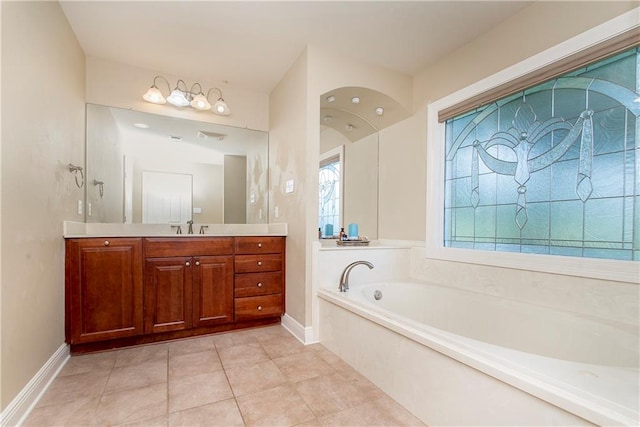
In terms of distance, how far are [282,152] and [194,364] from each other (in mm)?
1898

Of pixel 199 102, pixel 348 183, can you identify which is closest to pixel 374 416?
pixel 348 183

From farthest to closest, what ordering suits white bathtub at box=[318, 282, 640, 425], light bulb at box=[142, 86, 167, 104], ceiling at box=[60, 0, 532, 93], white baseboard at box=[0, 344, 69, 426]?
light bulb at box=[142, 86, 167, 104] < ceiling at box=[60, 0, 532, 93] < white baseboard at box=[0, 344, 69, 426] < white bathtub at box=[318, 282, 640, 425]

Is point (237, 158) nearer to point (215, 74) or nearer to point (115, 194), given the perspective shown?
point (215, 74)

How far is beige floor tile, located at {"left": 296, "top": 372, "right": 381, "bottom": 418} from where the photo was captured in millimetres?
1490

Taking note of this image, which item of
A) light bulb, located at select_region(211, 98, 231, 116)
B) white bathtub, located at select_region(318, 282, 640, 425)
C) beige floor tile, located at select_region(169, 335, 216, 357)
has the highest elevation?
light bulb, located at select_region(211, 98, 231, 116)

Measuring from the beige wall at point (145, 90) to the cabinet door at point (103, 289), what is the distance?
4.30ft

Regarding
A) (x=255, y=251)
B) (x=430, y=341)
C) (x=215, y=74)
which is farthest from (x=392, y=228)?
(x=215, y=74)

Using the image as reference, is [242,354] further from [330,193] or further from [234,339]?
[330,193]

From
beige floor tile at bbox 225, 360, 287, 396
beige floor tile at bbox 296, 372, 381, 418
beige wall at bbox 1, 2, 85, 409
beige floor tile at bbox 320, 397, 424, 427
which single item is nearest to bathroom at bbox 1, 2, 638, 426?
beige wall at bbox 1, 2, 85, 409

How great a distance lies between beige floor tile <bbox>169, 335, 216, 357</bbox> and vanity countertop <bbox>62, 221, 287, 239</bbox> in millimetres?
843

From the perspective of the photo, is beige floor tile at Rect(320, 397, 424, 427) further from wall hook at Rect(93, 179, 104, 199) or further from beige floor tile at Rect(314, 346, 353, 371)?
wall hook at Rect(93, 179, 104, 199)

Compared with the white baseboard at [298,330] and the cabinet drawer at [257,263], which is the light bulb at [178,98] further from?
the white baseboard at [298,330]

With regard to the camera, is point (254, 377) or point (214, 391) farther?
point (254, 377)

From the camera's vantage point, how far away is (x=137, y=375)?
180 centimetres
